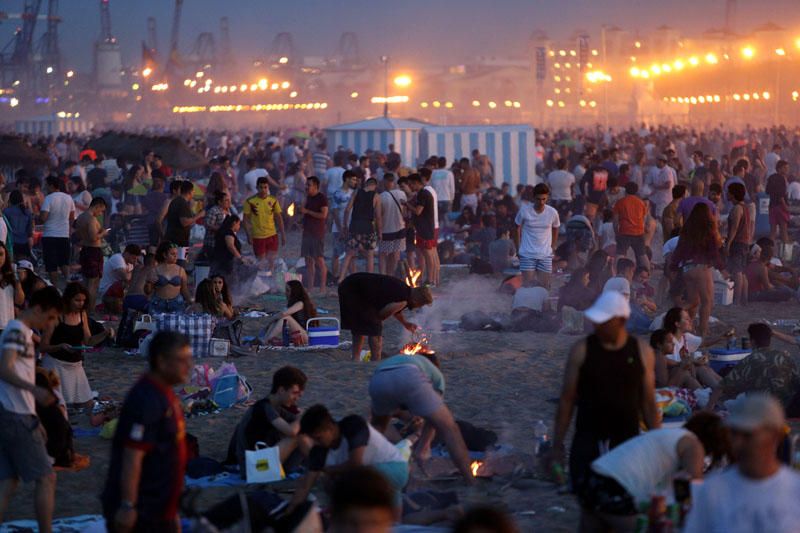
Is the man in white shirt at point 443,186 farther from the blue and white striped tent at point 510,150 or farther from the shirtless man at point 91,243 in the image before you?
the shirtless man at point 91,243

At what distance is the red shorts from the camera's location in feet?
51.4

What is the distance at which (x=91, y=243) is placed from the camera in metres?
14.3

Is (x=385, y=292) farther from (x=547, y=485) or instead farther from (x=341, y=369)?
(x=547, y=485)

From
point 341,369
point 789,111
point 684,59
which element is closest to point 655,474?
point 341,369

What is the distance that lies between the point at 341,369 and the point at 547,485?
4.04 meters

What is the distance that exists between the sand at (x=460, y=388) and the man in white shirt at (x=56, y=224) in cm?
264

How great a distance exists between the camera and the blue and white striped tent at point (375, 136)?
2803 cm

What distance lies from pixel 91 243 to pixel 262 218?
7.18ft

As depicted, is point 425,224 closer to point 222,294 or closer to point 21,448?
point 222,294

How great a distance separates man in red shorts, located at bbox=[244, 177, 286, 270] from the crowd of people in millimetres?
28

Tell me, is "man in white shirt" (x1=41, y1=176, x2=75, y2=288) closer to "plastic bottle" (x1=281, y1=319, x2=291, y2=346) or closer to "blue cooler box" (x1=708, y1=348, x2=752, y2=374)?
"plastic bottle" (x1=281, y1=319, x2=291, y2=346)

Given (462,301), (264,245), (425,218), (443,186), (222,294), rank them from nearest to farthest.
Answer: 1. (222,294)
2. (462,301)
3. (264,245)
4. (425,218)
5. (443,186)

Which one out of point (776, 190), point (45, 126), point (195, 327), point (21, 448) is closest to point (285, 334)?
point (195, 327)

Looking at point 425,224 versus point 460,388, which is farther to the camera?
point 425,224
